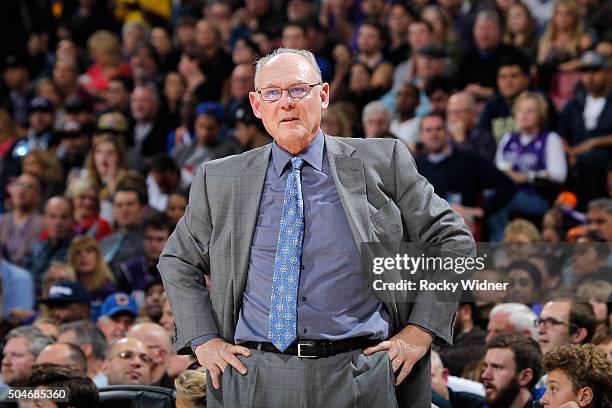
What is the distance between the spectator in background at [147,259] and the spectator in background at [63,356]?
2086 mm

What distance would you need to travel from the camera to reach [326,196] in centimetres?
324

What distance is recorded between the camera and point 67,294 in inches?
271

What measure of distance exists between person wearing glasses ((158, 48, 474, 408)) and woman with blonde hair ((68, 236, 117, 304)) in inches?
169

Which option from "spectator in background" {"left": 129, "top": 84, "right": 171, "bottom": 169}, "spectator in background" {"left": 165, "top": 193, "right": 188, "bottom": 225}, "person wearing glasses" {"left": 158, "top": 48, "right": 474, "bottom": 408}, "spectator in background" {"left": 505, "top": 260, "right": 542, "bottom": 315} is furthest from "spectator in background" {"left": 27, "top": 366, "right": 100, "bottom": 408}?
"spectator in background" {"left": 129, "top": 84, "right": 171, "bottom": 169}

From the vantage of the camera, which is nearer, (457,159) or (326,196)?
(326,196)

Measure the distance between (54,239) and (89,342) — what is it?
96.8 inches

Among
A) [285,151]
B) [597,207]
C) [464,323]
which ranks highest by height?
[285,151]

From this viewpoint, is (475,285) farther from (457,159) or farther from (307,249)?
(457,159)

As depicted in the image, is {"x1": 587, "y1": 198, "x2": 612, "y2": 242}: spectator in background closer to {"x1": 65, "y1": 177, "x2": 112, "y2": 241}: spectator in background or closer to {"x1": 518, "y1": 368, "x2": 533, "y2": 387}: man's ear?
{"x1": 518, "y1": 368, "x2": 533, "y2": 387}: man's ear

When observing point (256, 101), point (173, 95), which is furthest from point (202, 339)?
point (173, 95)

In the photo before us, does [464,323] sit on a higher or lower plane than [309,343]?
lower

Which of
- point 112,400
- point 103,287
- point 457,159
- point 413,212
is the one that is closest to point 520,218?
point 457,159

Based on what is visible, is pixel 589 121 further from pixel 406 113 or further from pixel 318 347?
pixel 318 347

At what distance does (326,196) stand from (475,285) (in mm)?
569
